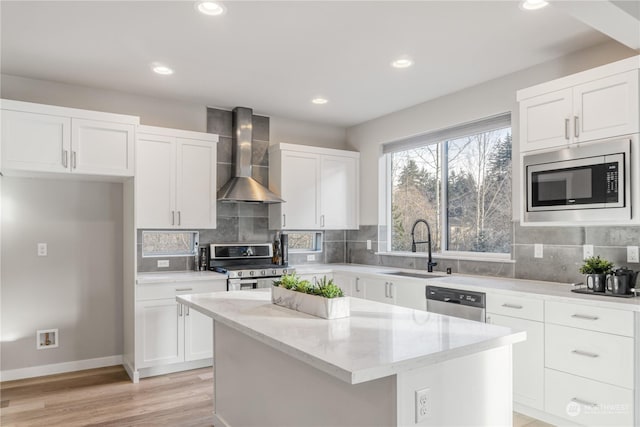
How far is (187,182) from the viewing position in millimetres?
4305

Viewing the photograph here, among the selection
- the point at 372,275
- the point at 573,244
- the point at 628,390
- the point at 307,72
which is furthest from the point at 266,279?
the point at 628,390

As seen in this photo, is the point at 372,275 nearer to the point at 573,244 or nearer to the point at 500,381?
the point at 573,244

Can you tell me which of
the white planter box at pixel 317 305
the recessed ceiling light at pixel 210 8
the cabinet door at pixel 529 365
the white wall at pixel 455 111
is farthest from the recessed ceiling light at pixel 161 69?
the cabinet door at pixel 529 365

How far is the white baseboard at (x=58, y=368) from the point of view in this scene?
12.3 feet

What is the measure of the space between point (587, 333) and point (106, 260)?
4064 millimetres

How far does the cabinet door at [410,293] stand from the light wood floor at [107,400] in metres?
1.82

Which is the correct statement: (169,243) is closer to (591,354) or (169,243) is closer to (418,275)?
(418,275)

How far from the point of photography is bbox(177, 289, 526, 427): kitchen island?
4.93 ft

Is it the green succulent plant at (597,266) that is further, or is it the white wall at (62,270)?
the white wall at (62,270)

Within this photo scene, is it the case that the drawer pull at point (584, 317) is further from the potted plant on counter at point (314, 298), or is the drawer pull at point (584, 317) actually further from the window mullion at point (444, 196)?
the window mullion at point (444, 196)

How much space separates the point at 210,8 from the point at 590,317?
2963 millimetres

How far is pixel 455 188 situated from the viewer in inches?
175

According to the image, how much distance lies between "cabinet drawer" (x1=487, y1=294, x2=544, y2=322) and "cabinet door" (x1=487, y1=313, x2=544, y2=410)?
0.04 meters

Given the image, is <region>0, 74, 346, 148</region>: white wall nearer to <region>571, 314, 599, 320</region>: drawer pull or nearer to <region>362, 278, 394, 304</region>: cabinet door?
<region>362, 278, 394, 304</region>: cabinet door
